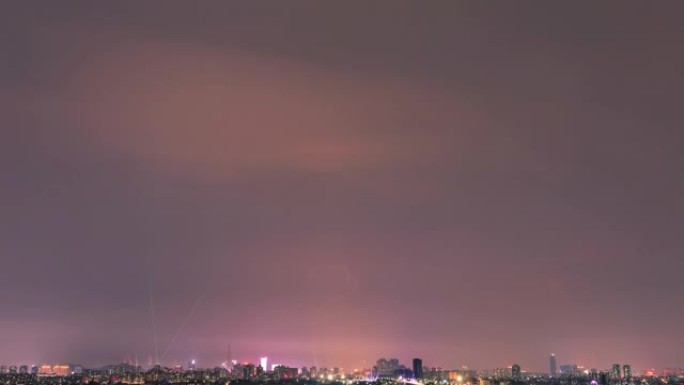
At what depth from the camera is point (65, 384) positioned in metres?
188

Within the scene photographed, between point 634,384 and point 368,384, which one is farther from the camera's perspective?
point 634,384

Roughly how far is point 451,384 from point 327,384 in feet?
101

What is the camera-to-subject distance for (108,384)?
185m

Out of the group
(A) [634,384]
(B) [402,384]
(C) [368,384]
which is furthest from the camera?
(A) [634,384]

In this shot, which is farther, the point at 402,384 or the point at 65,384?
the point at 65,384

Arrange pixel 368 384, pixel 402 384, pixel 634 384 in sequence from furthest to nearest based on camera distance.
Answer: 1. pixel 634 384
2. pixel 368 384
3. pixel 402 384

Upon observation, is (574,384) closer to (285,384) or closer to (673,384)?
(673,384)

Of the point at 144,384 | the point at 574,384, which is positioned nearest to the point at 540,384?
the point at 574,384

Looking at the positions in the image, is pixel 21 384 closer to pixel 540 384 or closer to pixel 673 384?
pixel 540 384

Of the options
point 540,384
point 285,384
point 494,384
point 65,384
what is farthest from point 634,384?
point 65,384

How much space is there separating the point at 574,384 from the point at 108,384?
371 ft

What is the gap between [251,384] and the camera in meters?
199

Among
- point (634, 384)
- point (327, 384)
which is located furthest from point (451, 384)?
point (634, 384)

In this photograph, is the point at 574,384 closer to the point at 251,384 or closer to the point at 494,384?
the point at 494,384
